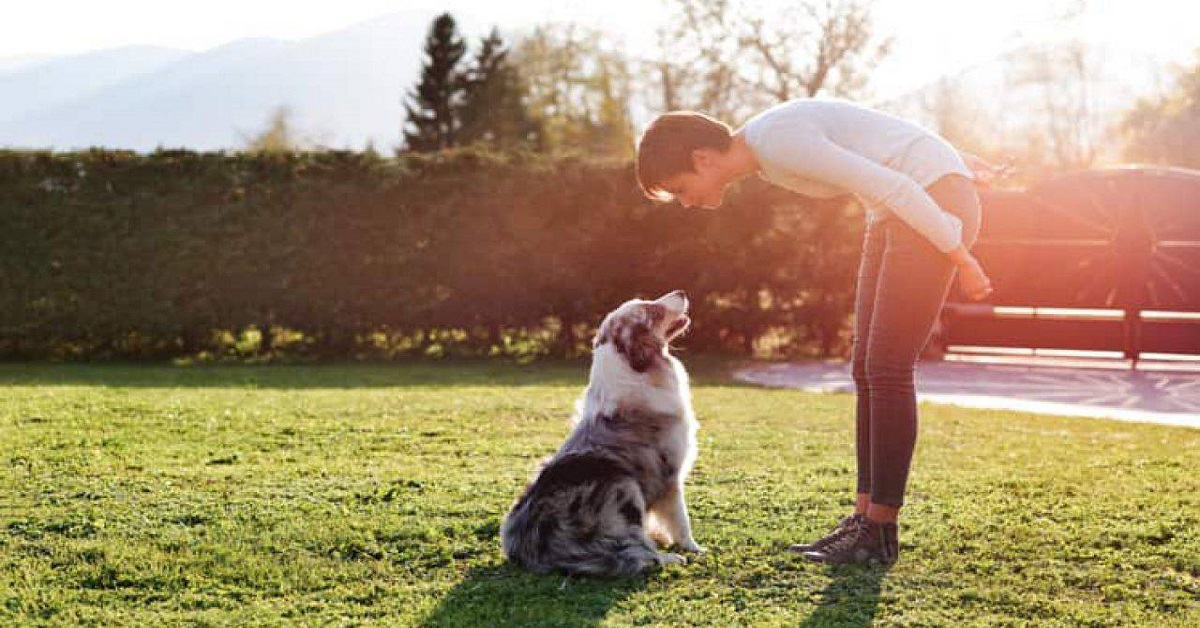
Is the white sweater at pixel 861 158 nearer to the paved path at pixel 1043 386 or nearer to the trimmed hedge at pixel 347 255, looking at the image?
the paved path at pixel 1043 386

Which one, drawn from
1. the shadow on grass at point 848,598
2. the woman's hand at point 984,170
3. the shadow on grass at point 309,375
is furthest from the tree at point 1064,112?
the shadow on grass at point 848,598

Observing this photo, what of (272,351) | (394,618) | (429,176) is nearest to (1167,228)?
(429,176)

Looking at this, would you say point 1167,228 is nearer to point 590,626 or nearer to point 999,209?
point 999,209

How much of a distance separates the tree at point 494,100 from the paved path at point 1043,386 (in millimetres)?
35919

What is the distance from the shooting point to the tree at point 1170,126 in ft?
138

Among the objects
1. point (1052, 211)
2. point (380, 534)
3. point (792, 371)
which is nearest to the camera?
point (380, 534)

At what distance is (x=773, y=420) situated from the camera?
325 inches

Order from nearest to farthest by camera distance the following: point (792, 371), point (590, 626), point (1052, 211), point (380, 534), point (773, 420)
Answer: point (590, 626)
point (380, 534)
point (773, 420)
point (792, 371)
point (1052, 211)

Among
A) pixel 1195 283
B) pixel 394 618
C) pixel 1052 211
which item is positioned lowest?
pixel 394 618

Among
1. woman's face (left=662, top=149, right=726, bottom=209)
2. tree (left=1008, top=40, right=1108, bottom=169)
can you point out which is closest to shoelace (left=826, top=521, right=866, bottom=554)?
woman's face (left=662, top=149, right=726, bottom=209)

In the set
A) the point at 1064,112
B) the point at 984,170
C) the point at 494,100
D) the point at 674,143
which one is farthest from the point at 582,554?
the point at 1064,112

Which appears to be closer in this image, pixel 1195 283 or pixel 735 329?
pixel 1195 283

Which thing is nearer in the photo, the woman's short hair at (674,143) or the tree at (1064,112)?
the woman's short hair at (674,143)

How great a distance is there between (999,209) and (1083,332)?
6.11 ft
